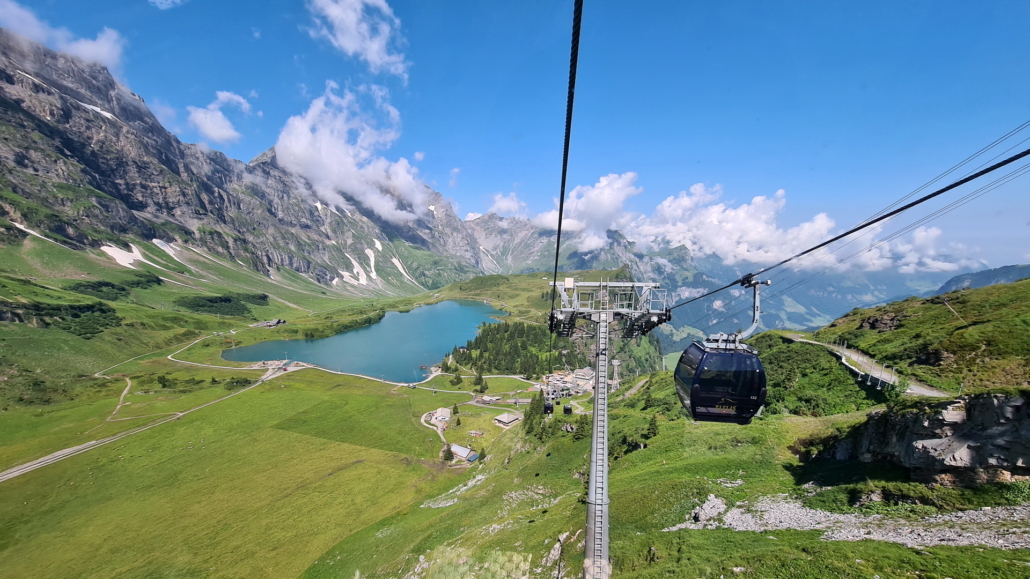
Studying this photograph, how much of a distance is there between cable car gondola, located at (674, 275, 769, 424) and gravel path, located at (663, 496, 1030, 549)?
6164 mm

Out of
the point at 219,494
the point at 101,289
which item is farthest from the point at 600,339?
the point at 101,289

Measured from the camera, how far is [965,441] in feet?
54.9

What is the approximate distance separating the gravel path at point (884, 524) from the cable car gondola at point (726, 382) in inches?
243

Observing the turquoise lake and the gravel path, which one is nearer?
the gravel path

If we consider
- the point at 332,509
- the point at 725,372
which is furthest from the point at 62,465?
the point at 725,372

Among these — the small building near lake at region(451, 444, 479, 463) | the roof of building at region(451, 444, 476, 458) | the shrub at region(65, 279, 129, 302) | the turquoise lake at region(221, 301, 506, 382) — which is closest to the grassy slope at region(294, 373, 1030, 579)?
the small building near lake at region(451, 444, 479, 463)

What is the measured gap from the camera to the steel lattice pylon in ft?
49.9

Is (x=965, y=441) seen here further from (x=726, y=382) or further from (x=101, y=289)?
(x=101, y=289)

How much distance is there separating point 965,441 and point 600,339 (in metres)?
17.2

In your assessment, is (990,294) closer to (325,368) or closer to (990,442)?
(990,442)

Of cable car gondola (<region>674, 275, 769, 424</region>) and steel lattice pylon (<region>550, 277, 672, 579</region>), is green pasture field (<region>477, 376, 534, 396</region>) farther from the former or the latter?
steel lattice pylon (<region>550, 277, 672, 579</region>)

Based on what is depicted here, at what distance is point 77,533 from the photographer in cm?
4988

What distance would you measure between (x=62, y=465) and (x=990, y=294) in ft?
481

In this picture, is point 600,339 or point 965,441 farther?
point 965,441
